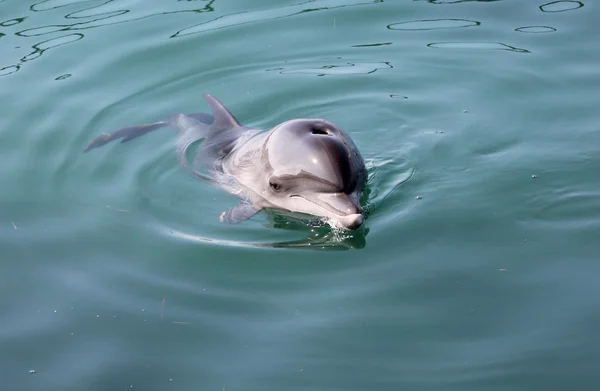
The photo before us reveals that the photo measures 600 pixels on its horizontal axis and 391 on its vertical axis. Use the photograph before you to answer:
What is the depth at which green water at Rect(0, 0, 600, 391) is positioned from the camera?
6.27m

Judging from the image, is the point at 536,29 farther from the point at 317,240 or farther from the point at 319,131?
the point at 317,240

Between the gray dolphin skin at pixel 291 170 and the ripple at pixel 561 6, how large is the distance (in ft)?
19.2

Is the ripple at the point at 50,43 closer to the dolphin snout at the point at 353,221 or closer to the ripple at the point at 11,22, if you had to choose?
the ripple at the point at 11,22

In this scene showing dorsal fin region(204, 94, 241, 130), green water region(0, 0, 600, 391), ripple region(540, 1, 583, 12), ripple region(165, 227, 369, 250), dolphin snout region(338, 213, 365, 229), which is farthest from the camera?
ripple region(540, 1, 583, 12)

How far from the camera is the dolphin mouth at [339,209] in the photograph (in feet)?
24.3

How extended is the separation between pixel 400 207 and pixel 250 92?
12.7 ft

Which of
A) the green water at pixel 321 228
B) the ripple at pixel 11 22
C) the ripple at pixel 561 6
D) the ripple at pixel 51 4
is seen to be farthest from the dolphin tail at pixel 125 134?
the ripple at pixel 561 6

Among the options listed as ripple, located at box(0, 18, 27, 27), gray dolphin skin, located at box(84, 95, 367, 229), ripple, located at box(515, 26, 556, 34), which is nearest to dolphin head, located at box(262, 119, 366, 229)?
gray dolphin skin, located at box(84, 95, 367, 229)

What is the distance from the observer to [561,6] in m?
12.9

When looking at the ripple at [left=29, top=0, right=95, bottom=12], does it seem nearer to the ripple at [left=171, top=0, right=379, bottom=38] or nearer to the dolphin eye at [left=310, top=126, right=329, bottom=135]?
the ripple at [left=171, top=0, right=379, bottom=38]

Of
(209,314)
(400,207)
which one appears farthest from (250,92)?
(209,314)

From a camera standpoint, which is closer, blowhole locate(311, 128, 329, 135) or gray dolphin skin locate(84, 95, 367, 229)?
gray dolphin skin locate(84, 95, 367, 229)

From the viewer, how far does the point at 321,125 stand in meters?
8.07

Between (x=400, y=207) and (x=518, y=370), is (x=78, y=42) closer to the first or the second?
(x=400, y=207)
